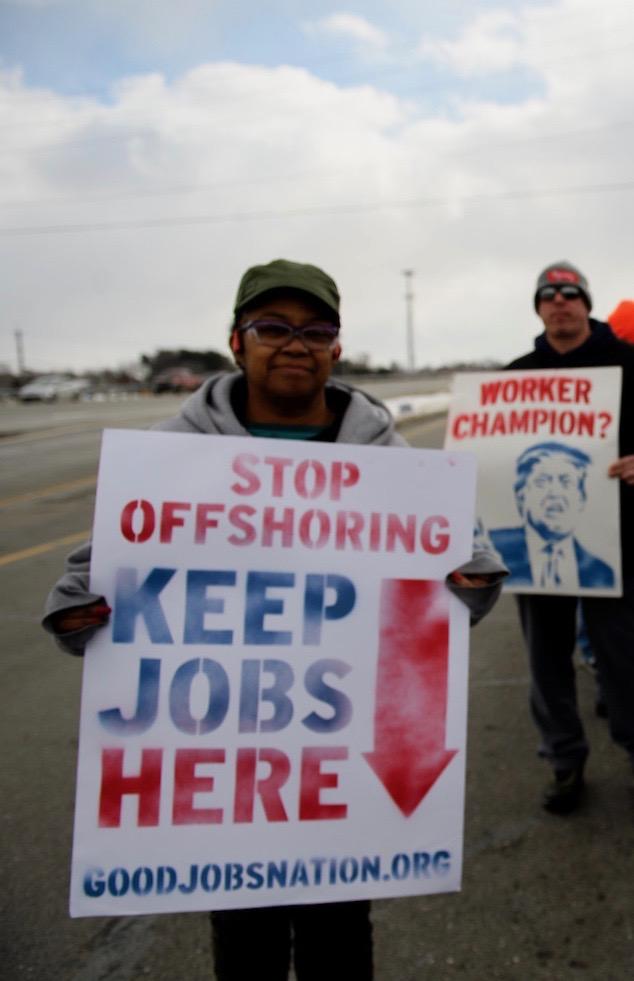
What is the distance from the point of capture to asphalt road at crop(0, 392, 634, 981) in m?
2.31

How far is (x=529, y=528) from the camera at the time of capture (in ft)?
10.2

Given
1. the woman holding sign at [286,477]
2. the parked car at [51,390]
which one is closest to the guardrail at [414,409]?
the woman holding sign at [286,477]

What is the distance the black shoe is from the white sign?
4.35 ft

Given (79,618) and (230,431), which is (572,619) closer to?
(230,431)

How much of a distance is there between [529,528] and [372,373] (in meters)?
76.8

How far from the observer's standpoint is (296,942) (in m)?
1.91

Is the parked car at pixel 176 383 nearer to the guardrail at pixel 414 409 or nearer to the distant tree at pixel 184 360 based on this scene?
the distant tree at pixel 184 360

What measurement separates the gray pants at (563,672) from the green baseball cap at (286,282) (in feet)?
5.32

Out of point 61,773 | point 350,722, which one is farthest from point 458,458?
point 61,773

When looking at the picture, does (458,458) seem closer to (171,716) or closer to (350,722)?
(350,722)

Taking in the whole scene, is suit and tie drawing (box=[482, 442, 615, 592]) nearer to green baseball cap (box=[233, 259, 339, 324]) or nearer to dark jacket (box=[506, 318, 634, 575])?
dark jacket (box=[506, 318, 634, 575])

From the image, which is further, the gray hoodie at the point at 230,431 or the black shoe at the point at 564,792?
the black shoe at the point at 564,792

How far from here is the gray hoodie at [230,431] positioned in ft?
5.69

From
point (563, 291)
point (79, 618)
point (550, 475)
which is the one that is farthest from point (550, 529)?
point (79, 618)
